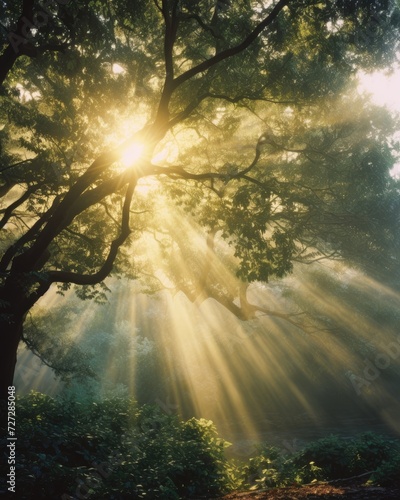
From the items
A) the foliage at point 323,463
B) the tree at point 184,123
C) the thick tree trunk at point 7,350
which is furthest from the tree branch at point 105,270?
the foliage at point 323,463

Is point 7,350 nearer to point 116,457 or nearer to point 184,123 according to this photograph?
point 116,457

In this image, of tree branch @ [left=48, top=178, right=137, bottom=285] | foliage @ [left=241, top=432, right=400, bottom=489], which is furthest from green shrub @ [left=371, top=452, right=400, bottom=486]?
tree branch @ [left=48, top=178, right=137, bottom=285]

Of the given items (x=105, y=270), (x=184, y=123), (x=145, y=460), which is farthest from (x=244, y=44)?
(x=145, y=460)

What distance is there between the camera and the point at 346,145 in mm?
14711

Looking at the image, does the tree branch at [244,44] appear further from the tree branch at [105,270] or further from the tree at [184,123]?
the tree branch at [105,270]

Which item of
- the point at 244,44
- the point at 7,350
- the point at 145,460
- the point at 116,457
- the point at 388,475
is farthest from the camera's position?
the point at 7,350

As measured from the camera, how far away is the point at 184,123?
1116cm

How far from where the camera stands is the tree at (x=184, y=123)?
8.28m

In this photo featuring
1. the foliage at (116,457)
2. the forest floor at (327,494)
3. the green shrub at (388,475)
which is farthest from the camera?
the green shrub at (388,475)

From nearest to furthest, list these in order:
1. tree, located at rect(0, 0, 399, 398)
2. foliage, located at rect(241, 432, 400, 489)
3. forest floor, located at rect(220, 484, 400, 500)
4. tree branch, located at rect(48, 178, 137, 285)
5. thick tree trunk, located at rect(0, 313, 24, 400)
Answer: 1. forest floor, located at rect(220, 484, 400, 500)
2. tree, located at rect(0, 0, 399, 398)
3. thick tree trunk, located at rect(0, 313, 24, 400)
4. tree branch, located at rect(48, 178, 137, 285)
5. foliage, located at rect(241, 432, 400, 489)

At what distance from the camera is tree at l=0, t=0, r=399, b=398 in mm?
8281

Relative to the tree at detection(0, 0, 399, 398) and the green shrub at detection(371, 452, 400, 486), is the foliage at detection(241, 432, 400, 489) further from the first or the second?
the tree at detection(0, 0, 399, 398)

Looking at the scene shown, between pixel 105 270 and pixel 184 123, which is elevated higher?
pixel 184 123

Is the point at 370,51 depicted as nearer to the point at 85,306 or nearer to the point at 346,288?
the point at 346,288
